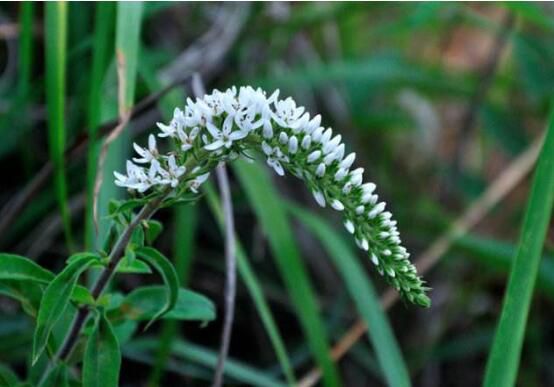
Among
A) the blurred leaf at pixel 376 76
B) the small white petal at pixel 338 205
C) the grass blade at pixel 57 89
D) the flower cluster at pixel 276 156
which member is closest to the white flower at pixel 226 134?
the flower cluster at pixel 276 156

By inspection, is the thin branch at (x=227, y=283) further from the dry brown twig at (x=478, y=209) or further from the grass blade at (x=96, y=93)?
the dry brown twig at (x=478, y=209)

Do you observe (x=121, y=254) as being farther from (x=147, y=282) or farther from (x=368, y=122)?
(x=368, y=122)

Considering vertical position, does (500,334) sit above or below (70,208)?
below

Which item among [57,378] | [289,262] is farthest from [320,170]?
[289,262]

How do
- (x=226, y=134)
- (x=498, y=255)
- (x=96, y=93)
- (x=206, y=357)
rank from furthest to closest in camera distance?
(x=498, y=255) → (x=206, y=357) → (x=96, y=93) → (x=226, y=134)

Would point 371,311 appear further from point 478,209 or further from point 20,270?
point 20,270

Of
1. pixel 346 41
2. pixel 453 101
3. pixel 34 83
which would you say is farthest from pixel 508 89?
pixel 34 83
